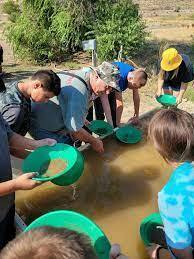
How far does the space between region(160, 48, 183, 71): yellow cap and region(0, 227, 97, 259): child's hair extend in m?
4.02

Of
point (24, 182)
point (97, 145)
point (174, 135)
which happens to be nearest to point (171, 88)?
point (97, 145)

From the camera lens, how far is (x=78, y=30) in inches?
377

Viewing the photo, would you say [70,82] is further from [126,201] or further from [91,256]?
[91,256]

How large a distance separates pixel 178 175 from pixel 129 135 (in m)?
2.44

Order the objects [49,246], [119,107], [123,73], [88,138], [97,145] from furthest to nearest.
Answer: [119,107] → [123,73] → [97,145] → [88,138] → [49,246]

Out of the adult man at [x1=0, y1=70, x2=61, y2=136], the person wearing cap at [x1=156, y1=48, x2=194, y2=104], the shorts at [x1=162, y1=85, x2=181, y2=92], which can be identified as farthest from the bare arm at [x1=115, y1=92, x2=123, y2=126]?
the adult man at [x1=0, y1=70, x2=61, y2=136]

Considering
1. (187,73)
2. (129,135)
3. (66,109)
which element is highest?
(66,109)

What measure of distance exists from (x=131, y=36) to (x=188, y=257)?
24.4 feet

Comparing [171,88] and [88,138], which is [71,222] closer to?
[88,138]

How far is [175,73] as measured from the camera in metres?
5.11

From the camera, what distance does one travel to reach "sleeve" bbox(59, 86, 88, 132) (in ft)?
10.5

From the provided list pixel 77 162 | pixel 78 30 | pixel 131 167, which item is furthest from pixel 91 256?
pixel 78 30

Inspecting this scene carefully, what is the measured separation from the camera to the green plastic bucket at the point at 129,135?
4117 mm

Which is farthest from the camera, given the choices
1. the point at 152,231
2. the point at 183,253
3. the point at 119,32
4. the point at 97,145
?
the point at 119,32
